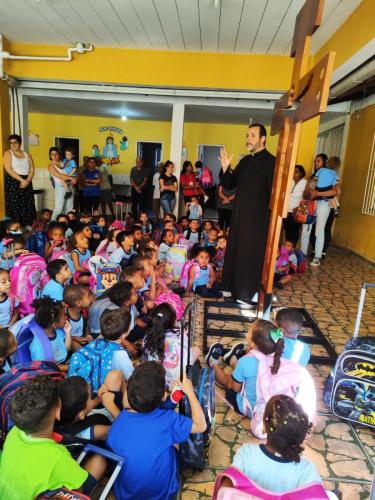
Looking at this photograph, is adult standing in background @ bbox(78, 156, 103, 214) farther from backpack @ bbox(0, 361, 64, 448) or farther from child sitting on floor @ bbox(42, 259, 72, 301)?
backpack @ bbox(0, 361, 64, 448)

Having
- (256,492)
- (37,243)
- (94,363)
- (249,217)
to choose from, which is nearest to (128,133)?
(37,243)

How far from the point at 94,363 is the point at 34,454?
2.50 feet

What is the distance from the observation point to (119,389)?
6.02 ft

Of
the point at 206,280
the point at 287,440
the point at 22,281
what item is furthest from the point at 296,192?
the point at 287,440

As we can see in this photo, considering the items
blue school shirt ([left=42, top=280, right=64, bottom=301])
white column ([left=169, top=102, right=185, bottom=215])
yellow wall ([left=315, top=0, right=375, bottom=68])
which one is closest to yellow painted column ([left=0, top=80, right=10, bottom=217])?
white column ([left=169, top=102, right=185, bottom=215])

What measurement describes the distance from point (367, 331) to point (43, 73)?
588 centimetres

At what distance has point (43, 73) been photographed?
5785mm

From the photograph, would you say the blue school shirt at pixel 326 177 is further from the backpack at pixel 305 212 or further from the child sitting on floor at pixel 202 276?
the child sitting on floor at pixel 202 276

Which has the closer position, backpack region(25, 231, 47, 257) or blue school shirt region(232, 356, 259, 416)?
blue school shirt region(232, 356, 259, 416)

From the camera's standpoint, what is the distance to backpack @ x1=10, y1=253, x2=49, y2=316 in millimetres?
2850

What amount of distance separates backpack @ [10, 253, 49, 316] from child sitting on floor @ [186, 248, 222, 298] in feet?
5.11

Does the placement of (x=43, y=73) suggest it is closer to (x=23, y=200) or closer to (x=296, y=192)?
(x=23, y=200)

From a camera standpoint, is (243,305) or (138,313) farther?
(243,305)

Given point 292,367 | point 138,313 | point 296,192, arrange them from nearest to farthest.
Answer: point 292,367 < point 138,313 < point 296,192
